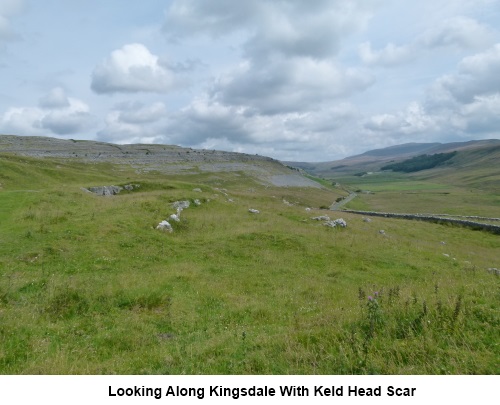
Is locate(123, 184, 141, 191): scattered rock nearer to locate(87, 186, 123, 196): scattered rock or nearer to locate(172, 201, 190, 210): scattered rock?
locate(87, 186, 123, 196): scattered rock

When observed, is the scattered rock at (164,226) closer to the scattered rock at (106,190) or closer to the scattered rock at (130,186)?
the scattered rock at (106,190)

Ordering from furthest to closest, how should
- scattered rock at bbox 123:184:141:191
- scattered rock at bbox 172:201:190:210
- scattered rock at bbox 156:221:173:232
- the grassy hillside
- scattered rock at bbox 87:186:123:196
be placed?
scattered rock at bbox 123:184:141:191
scattered rock at bbox 87:186:123:196
scattered rock at bbox 172:201:190:210
scattered rock at bbox 156:221:173:232
the grassy hillside

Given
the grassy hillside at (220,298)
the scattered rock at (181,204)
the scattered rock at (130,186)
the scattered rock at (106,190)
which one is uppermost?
the scattered rock at (130,186)

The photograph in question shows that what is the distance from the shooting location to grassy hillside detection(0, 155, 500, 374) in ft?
26.9

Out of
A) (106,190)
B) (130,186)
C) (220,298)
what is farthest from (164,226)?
(130,186)

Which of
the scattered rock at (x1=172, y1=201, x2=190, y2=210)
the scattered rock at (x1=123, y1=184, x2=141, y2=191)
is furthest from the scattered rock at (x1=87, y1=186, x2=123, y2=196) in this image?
the scattered rock at (x1=172, y1=201, x2=190, y2=210)

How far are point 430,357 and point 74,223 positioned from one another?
23.2 m

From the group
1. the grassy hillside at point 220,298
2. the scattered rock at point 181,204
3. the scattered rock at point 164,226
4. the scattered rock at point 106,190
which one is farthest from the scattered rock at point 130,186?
the scattered rock at point 164,226

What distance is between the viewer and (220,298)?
15.3 m

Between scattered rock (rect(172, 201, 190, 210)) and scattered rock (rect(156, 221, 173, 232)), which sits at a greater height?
scattered rock (rect(172, 201, 190, 210))

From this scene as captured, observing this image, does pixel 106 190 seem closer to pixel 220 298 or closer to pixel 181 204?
pixel 181 204

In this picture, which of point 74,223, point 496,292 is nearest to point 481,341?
point 496,292

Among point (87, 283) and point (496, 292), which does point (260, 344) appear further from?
point (87, 283)

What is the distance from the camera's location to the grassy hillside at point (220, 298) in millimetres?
8188
